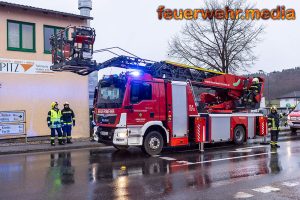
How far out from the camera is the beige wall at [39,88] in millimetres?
17141

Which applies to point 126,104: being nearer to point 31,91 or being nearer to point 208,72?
point 208,72

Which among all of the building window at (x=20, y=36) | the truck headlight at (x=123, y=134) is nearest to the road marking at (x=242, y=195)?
the truck headlight at (x=123, y=134)

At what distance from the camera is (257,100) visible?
1672 cm

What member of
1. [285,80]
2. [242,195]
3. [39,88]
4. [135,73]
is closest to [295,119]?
[135,73]

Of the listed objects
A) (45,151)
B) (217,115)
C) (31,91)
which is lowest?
(45,151)

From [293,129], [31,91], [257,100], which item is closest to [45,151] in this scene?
[31,91]


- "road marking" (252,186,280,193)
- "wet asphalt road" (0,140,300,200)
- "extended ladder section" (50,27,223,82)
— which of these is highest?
"extended ladder section" (50,27,223,82)

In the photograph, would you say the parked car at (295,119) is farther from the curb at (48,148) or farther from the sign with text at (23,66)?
the sign with text at (23,66)

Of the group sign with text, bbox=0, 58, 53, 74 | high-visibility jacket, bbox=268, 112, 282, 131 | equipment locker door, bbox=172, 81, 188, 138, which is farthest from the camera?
sign with text, bbox=0, 58, 53, 74

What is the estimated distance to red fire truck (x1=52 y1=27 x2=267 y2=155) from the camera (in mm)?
12172

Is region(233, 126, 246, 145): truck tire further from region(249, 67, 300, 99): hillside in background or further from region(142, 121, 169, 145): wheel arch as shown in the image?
region(249, 67, 300, 99): hillside in background

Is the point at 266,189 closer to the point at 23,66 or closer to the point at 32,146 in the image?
the point at 32,146

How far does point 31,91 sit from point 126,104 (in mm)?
7607

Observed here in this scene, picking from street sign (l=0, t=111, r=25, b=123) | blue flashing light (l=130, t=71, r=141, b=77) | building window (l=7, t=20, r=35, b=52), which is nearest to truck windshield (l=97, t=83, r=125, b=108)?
blue flashing light (l=130, t=71, r=141, b=77)
